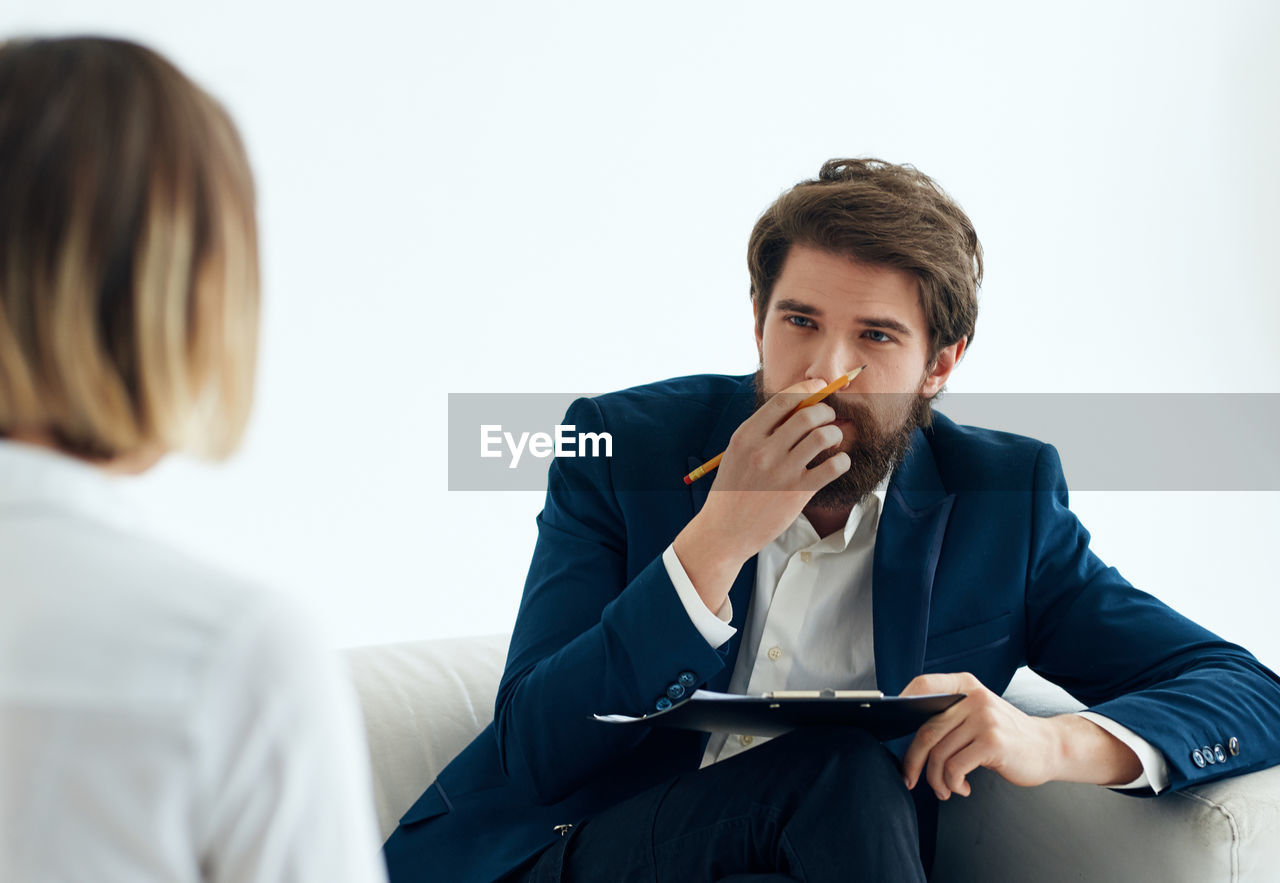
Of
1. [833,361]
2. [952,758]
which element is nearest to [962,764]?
[952,758]

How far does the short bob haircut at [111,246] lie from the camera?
70 cm

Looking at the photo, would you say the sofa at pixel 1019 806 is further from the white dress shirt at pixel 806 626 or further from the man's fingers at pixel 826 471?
the man's fingers at pixel 826 471

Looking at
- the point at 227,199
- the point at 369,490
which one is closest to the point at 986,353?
the point at 369,490

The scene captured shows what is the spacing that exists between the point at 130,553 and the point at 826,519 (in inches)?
60.0

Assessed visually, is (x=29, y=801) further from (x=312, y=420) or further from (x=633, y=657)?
(x=312, y=420)

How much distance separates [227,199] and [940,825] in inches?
69.2

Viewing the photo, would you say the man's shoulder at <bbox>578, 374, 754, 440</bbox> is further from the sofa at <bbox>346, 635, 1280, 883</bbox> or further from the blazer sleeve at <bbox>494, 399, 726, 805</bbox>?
the sofa at <bbox>346, 635, 1280, 883</bbox>

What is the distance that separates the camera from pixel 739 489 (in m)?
1.72

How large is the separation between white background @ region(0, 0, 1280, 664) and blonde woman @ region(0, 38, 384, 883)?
219 centimetres

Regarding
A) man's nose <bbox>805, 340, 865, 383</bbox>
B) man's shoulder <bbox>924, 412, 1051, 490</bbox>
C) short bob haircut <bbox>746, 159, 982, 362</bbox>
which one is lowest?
man's shoulder <bbox>924, 412, 1051, 490</bbox>

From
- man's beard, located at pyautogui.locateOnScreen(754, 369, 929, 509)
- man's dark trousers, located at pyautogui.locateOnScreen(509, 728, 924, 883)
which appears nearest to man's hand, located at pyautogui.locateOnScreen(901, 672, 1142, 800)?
man's dark trousers, located at pyautogui.locateOnScreen(509, 728, 924, 883)

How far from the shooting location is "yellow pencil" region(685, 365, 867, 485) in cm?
182

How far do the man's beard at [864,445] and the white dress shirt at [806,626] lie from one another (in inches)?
2.8

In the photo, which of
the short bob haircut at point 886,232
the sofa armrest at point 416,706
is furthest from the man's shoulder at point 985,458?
the sofa armrest at point 416,706
